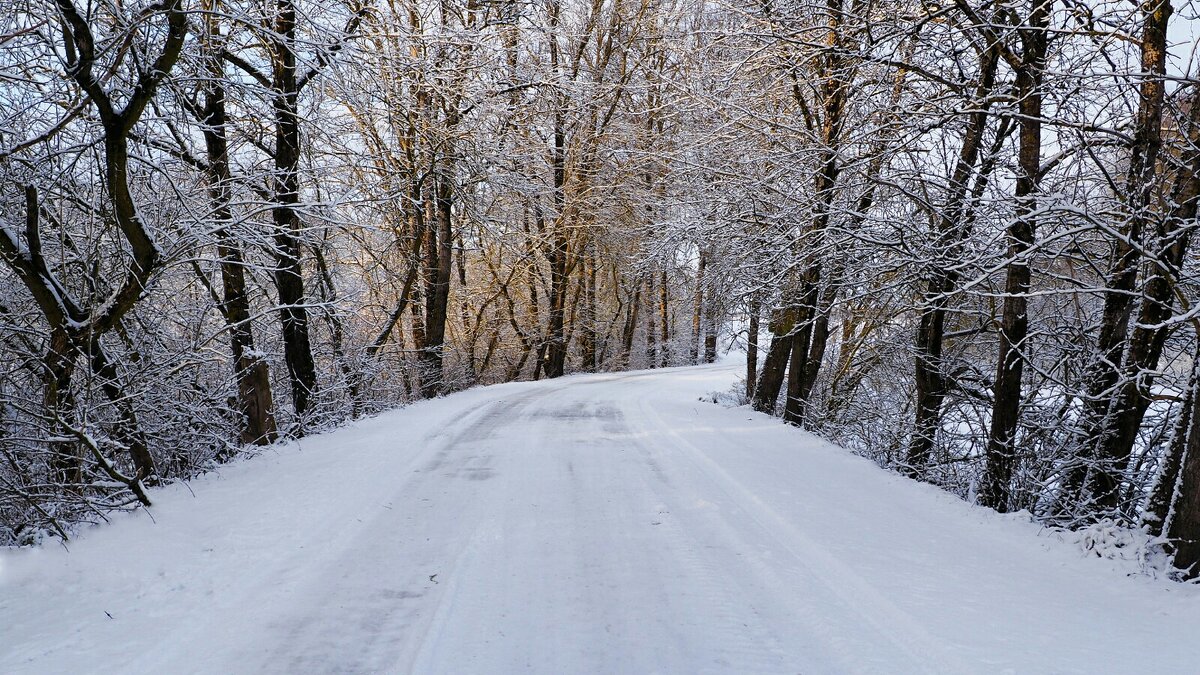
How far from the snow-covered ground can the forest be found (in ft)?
2.65

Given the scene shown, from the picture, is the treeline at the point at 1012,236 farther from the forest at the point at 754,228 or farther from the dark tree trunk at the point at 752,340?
the dark tree trunk at the point at 752,340

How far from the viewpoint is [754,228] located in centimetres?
1084

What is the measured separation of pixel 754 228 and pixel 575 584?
7.95 m

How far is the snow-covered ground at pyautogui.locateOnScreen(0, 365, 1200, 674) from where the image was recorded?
3.25 meters

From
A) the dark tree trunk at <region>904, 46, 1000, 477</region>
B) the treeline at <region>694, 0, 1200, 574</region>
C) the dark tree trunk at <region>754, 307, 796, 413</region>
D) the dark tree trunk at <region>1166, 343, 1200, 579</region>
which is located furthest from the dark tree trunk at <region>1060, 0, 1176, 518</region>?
the dark tree trunk at <region>754, 307, 796, 413</region>

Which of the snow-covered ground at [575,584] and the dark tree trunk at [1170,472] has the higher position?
the dark tree trunk at [1170,472]

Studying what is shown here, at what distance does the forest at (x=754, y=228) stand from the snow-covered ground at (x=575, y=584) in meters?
0.81

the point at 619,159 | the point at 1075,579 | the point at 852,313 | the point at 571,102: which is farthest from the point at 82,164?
the point at 619,159

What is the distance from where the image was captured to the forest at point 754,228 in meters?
4.96

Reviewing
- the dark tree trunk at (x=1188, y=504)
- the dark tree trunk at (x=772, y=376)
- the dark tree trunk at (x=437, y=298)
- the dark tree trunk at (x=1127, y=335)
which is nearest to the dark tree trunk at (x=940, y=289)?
the dark tree trunk at (x=1127, y=335)

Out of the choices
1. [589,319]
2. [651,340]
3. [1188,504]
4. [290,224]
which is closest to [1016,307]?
[1188,504]

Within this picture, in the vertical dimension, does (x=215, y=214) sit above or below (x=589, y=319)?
above

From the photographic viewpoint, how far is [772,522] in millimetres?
5184

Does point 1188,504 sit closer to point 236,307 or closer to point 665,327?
point 236,307
